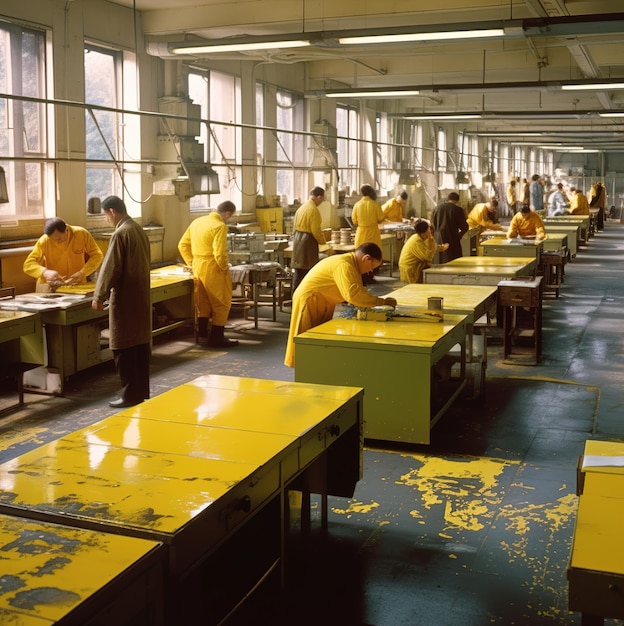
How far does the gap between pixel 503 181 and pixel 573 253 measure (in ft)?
55.9

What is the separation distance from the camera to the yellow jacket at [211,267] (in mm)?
8859

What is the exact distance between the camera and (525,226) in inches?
536

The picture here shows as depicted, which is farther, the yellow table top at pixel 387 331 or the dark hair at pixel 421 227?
the dark hair at pixel 421 227

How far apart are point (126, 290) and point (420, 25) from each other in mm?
3881

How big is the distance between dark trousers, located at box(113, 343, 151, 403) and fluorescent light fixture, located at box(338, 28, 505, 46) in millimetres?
3709

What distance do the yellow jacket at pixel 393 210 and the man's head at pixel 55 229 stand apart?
9.42 m

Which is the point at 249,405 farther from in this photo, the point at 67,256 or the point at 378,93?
the point at 378,93

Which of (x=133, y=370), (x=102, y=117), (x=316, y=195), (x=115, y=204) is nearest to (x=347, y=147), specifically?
(x=316, y=195)

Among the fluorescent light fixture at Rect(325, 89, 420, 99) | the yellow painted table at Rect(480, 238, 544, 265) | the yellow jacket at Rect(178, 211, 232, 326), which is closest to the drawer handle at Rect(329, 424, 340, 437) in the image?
the yellow jacket at Rect(178, 211, 232, 326)

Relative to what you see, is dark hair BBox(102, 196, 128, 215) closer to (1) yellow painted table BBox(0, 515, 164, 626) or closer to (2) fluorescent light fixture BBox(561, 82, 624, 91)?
(1) yellow painted table BBox(0, 515, 164, 626)

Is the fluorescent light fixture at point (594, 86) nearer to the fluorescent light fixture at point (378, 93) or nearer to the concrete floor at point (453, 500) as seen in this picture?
the fluorescent light fixture at point (378, 93)

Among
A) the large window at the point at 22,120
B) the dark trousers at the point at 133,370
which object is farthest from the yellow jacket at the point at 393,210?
the dark trousers at the point at 133,370

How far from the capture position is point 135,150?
1025cm

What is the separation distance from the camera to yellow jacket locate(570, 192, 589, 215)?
21.3 meters
